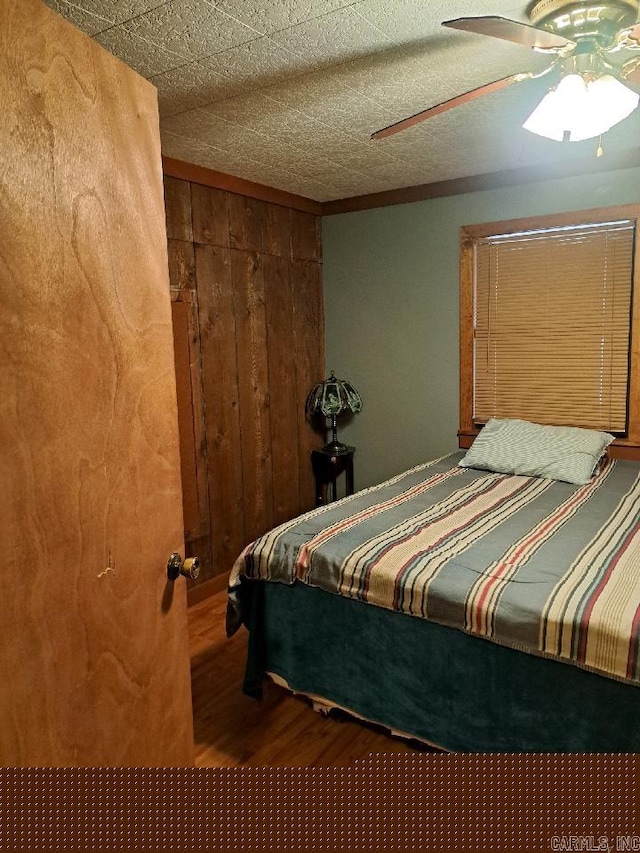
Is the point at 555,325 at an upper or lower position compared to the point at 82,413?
upper

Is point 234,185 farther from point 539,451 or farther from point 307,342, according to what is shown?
point 539,451

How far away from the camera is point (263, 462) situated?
386 cm

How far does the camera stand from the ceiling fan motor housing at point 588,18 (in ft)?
5.05

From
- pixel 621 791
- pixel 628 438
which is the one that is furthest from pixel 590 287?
pixel 621 791

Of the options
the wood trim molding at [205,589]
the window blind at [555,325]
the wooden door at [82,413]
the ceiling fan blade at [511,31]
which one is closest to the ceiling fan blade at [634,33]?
the ceiling fan blade at [511,31]

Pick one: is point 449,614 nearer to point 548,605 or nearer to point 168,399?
point 548,605

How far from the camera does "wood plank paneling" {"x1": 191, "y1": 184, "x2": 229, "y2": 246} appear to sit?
3.24 metres

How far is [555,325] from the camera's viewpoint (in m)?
3.45

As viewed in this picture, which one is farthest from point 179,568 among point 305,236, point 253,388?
point 305,236

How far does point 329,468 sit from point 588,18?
2.98 metres

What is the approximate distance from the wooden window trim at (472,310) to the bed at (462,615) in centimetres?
81

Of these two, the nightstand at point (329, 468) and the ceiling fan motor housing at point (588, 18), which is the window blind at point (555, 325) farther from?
the ceiling fan motor housing at point (588, 18)

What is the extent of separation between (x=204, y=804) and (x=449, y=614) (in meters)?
1.16

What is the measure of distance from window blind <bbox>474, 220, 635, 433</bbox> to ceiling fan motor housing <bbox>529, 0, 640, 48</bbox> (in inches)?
70.4
